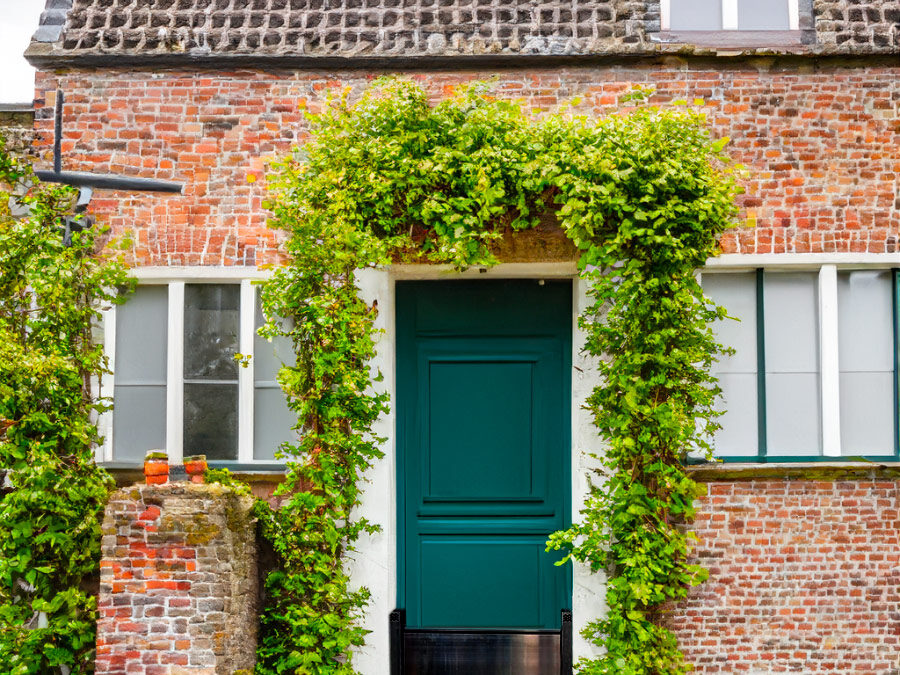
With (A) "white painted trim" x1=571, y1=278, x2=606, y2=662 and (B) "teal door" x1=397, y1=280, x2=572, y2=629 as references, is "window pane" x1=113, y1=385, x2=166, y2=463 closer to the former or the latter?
(B) "teal door" x1=397, y1=280, x2=572, y2=629

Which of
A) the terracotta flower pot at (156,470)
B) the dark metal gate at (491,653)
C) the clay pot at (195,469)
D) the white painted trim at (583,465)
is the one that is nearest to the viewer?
the terracotta flower pot at (156,470)

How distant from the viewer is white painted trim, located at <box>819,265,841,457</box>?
6.79m

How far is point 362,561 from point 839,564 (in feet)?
11.7

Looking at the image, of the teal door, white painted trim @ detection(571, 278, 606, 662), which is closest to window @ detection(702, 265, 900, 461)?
white painted trim @ detection(571, 278, 606, 662)

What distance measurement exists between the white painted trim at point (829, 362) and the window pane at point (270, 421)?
4.10 metres

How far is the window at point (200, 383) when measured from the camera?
22.7 ft

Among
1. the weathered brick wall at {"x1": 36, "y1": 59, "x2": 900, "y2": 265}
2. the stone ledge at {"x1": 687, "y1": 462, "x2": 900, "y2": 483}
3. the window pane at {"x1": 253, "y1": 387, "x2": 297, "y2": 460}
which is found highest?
the weathered brick wall at {"x1": 36, "y1": 59, "x2": 900, "y2": 265}

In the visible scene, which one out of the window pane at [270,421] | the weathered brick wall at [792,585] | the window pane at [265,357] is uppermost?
the window pane at [265,357]

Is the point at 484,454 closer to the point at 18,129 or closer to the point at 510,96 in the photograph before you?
the point at 510,96

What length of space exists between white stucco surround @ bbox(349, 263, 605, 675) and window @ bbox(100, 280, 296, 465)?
2.67 feet

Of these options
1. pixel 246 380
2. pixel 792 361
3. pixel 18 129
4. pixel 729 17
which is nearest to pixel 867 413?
pixel 792 361

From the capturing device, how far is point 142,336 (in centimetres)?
704

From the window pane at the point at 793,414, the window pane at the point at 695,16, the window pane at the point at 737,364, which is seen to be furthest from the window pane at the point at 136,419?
the window pane at the point at 695,16

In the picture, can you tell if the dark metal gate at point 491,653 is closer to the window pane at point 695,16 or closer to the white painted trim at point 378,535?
the white painted trim at point 378,535
